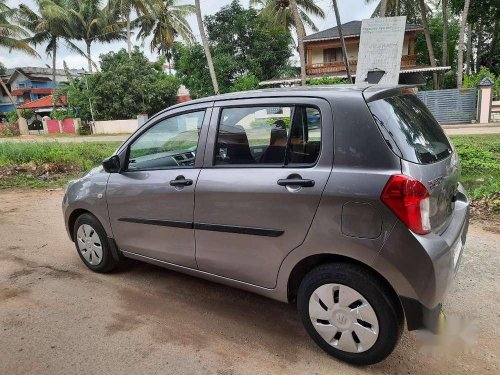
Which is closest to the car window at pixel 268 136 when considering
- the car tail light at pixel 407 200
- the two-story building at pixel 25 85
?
the car tail light at pixel 407 200

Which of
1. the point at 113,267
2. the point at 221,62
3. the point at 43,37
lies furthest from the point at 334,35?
the point at 113,267

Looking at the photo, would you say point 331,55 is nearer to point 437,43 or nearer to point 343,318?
point 437,43

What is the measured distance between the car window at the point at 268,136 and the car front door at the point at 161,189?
209 mm

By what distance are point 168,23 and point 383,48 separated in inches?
1068

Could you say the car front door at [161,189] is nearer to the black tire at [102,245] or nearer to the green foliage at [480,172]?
the black tire at [102,245]

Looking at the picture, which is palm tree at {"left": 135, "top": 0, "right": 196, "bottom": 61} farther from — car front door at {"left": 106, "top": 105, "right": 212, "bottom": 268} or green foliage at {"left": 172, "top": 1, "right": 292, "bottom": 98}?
car front door at {"left": 106, "top": 105, "right": 212, "bottom": 268}

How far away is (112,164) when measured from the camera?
3.55 m

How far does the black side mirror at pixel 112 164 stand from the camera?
3545 millimetres

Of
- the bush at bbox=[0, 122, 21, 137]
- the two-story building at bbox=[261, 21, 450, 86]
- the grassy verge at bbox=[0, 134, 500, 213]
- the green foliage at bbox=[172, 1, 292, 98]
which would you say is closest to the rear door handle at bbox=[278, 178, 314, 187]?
the grassy verge at bbox=[0, 134, 500, 213]

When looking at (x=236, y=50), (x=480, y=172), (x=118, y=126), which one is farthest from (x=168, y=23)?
(x=480, y=172)

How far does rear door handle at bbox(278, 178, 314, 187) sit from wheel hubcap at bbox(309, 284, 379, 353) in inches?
25.0

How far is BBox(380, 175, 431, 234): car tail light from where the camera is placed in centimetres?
216

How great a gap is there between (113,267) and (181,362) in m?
1.71

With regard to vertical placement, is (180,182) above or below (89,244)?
above
